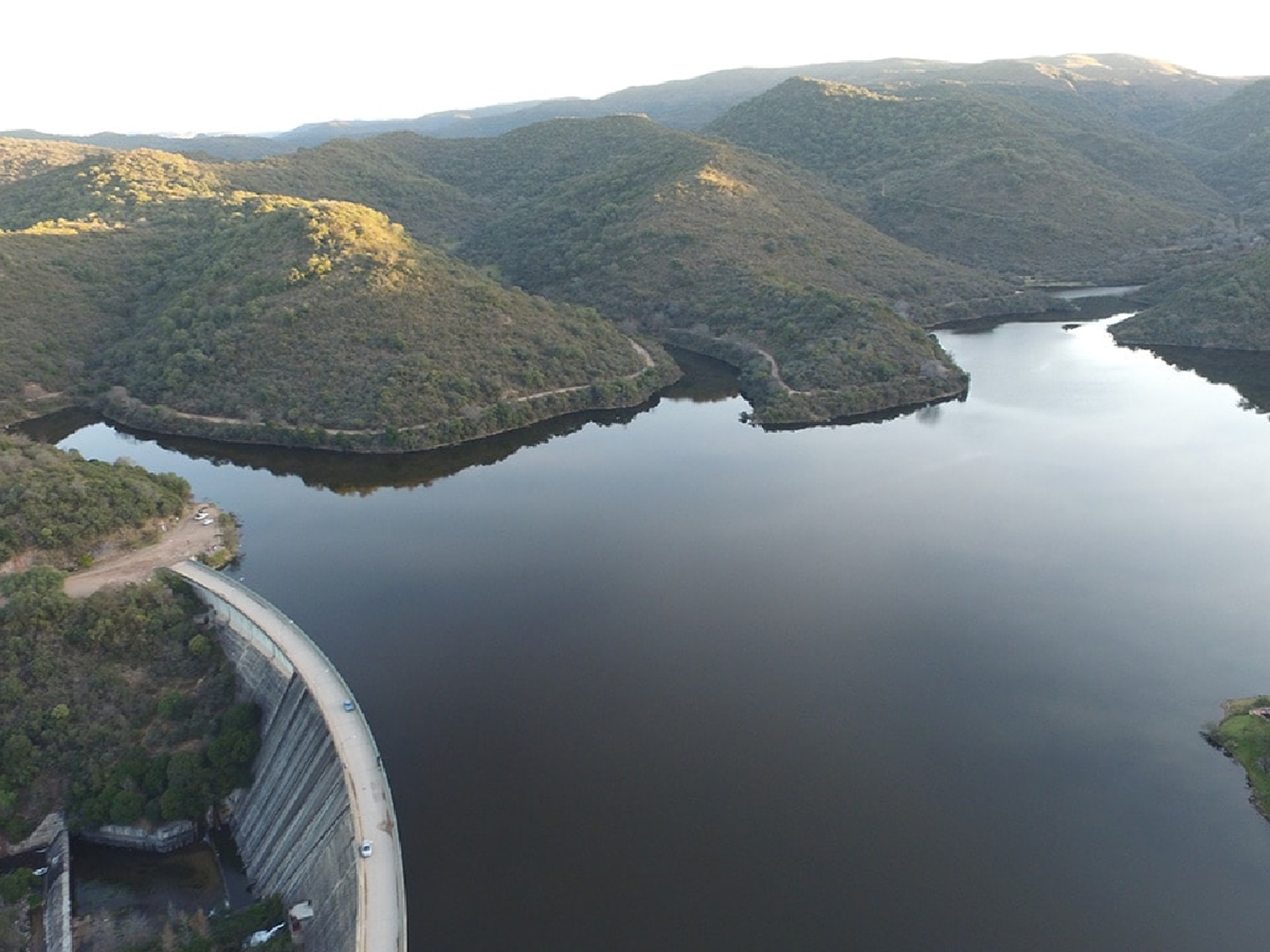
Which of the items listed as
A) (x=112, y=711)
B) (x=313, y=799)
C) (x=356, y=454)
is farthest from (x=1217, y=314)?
(x=112, y=711)

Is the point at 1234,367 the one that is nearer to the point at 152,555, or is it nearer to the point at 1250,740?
the point at 1250,740

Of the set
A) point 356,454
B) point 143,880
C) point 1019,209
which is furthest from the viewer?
point 1019,209

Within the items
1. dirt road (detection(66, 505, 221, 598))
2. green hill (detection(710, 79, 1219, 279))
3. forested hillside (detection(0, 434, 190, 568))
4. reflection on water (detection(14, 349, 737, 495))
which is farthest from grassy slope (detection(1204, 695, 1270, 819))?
green hill (detection(710, 79, 1219, 279))

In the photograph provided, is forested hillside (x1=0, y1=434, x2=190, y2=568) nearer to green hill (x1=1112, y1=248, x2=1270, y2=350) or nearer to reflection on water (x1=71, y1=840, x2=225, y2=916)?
reflection on water (x1=71, y1=840, x2=225, y2=916)

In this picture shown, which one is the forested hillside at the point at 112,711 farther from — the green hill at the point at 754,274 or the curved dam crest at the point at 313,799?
the green hill at the point at 754,274

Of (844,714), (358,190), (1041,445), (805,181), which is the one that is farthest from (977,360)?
(358,190)

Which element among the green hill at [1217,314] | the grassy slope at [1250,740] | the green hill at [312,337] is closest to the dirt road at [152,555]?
the green hill at [312,337]

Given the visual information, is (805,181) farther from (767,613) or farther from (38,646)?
(38,646)
